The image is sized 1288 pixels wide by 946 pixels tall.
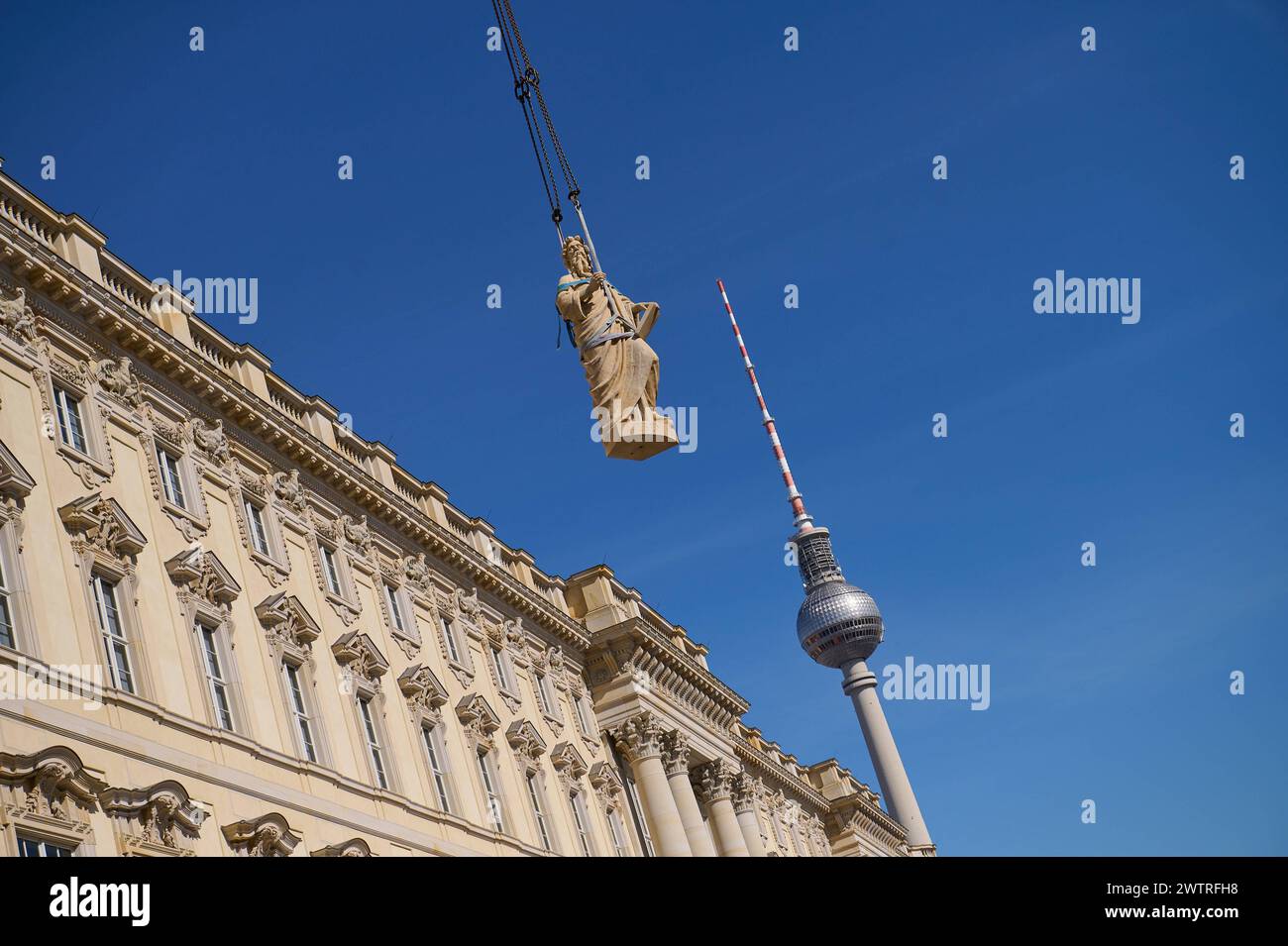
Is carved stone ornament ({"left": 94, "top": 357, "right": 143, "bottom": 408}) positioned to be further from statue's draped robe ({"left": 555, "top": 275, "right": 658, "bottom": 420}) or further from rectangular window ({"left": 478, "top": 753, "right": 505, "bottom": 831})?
rectangular window ({"left": 478, "top": 753, "right": 505, "bottom": 831})

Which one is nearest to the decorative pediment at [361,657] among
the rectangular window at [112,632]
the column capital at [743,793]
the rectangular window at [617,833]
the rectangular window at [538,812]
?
the rectangular window at [538,812]

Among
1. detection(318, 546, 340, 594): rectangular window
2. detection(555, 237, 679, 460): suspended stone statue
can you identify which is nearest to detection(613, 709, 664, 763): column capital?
detection(318, 546, 340, 594): rectangular window

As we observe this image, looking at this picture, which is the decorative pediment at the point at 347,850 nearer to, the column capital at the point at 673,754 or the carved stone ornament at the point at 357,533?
the carved stone ornament at the point at 357,533

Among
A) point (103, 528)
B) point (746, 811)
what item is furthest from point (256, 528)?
point (746, 811)

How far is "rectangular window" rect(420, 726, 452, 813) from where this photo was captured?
34125 mm

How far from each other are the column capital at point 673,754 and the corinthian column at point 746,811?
7091 millimetres

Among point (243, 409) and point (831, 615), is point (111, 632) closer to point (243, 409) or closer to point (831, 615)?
point (243, 409)

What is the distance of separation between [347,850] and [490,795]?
30.2 ft

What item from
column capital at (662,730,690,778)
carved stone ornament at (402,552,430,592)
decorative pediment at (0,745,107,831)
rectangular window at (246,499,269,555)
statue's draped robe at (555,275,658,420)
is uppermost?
carved stone ornament at (402,552,430,592)

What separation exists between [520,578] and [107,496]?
20.7 meters

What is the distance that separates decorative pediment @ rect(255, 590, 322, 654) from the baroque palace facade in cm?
6

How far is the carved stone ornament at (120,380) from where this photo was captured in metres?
27.7
